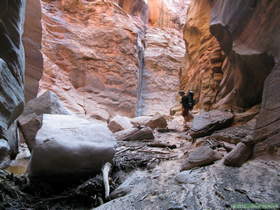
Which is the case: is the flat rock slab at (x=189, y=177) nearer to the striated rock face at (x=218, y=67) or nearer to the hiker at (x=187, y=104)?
the striated rock face at (x=218, y=67)

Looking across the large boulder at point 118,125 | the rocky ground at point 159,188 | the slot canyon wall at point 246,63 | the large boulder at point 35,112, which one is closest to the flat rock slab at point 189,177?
the rocky ground at point 159,188

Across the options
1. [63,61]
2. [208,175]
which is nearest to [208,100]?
[208,175]

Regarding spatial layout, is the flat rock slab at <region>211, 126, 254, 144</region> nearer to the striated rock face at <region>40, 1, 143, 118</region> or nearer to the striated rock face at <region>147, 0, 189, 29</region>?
the striated rock face at <region>40, 1, 143, 118</region>

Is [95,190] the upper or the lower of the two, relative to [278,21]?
lower

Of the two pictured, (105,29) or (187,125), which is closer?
(187,125)

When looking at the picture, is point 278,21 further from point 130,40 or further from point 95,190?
point 130,40

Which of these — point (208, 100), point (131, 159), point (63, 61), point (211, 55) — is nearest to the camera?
point (131, 159)

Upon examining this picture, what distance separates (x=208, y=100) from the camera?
8016 mm

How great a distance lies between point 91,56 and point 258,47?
1091 centimetres

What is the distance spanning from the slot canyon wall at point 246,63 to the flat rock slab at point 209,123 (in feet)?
2.92

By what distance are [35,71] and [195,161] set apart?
5546 millimetres

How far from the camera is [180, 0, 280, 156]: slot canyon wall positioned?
2771mm

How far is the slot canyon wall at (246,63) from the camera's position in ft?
9.09

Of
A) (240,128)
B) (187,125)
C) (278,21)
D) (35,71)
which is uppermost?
(278,21)
